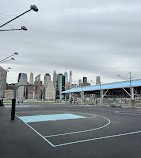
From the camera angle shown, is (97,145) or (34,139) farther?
(34,139)

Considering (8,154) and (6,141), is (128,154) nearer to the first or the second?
(8,154)

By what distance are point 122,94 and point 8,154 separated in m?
72.6

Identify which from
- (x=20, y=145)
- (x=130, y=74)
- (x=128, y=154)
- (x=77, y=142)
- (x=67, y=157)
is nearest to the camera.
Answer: (x=67, y=157)

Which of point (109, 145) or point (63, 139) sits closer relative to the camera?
point (109, 145)

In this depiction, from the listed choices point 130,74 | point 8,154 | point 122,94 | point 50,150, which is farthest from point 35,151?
point 122,94

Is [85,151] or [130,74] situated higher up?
[130,74]

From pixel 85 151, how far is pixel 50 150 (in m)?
1.74

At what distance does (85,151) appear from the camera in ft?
21.6

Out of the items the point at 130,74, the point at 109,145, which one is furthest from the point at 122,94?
the point at 109,145

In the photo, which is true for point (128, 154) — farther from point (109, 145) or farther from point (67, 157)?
point (67, 157)

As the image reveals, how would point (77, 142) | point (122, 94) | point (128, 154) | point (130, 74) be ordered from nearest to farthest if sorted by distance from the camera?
point (128, 154) < point (77, 142) < point (130, 74) < point (122, 94)

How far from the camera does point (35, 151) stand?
6.46 meters

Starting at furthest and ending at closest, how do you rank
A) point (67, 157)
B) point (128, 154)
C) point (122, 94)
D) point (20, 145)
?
point (122, 94)
point (20, 145)
point (128, 154)
point (67, 157)

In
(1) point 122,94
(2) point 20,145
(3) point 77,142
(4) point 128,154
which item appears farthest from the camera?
(1) point 122,94
